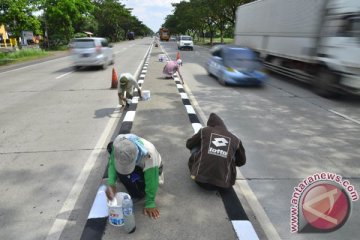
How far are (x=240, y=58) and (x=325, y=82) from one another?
355 centimetres

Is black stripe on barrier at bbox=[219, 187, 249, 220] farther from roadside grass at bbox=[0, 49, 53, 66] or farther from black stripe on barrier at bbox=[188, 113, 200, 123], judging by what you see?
roadside grass at bbox=[0, 49, 53, 66]

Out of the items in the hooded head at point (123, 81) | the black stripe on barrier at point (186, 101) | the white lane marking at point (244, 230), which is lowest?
the white lane marking at point (244, 230)

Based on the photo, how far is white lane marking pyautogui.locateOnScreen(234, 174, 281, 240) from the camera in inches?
133

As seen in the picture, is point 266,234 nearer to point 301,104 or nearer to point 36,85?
point 301,104

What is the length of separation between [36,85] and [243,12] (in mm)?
13720

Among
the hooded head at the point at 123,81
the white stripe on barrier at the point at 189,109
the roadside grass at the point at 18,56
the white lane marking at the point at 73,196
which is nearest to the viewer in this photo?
the white lane marking at the point at 73,196

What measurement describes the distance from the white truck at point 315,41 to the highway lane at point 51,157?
7195mm

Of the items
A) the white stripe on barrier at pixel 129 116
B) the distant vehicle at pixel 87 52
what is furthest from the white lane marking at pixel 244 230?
the distant vehicle at pixel 87 52

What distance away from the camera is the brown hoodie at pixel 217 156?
389cm

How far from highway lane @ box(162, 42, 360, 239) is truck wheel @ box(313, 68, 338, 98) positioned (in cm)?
28

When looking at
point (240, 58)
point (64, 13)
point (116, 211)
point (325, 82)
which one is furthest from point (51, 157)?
point (64, 13)

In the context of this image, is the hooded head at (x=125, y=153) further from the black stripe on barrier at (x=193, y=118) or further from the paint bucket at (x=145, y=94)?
the paint bucket at (x=145, y=94)

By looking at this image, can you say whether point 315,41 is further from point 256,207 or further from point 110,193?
point 110,193

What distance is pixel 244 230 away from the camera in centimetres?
338
